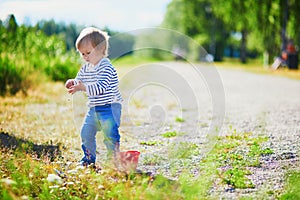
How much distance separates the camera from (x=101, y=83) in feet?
13.9

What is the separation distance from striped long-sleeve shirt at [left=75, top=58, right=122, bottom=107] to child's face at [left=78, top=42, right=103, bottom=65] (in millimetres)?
50

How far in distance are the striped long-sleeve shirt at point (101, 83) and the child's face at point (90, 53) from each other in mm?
50

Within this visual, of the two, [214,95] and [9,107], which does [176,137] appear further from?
[214,95]

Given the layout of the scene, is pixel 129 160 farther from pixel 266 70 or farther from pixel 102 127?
pixel 266 70

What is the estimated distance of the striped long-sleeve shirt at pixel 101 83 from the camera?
4207mm

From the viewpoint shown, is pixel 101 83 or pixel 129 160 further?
pixel 101 83

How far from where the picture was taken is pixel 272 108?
866cm

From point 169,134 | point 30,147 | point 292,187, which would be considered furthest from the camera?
point 169,134

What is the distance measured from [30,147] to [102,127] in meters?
1.04

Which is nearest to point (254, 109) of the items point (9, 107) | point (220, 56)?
point (9, 107)

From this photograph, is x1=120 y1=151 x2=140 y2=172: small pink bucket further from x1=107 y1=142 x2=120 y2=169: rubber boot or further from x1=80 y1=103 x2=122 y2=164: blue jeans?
x1=80 y1=103 x2=122 y2=164: blue jeans

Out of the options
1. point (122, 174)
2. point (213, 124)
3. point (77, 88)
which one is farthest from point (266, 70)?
point (122, 174)

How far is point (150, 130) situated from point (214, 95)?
549 cm

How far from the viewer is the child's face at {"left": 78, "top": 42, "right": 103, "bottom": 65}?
168 inches
